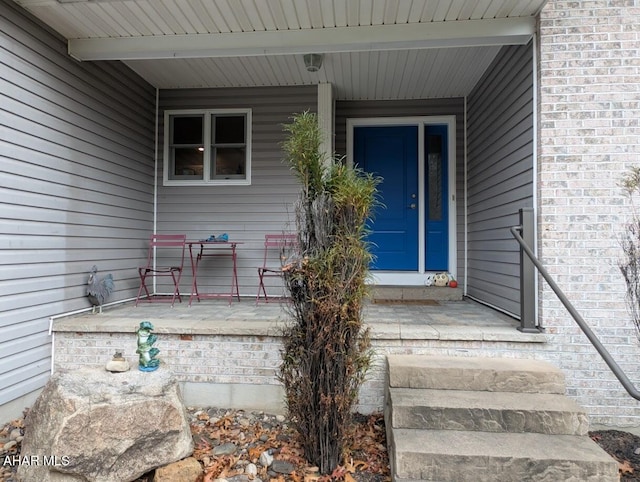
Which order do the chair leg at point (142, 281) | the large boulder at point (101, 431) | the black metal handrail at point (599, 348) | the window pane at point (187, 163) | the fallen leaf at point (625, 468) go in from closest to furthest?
the black metal handrail at point (599, 348) → the large boulder at point (101, 431) → the fallen leaf at point (625, 468) → the chair leg at point (142, 281) → the window pane at point (187, 163)

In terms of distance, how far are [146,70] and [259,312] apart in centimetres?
290

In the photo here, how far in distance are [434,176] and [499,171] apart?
50.3 inches

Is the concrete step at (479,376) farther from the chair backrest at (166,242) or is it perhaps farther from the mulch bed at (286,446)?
the chair backrest at (166,242)

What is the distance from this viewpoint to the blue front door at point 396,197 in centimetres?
474

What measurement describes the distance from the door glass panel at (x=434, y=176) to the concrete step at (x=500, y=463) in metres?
3.12

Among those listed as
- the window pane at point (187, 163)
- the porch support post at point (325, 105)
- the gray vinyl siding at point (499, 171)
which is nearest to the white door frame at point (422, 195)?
the gray vinyl siding at point (499, 171)

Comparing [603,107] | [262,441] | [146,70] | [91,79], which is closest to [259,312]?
[262,441]

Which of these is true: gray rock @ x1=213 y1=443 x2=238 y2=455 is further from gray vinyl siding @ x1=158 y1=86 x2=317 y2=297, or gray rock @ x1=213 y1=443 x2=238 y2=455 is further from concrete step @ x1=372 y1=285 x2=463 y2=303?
concrete step @ x1=372 y1=285 x2=463 y2=303

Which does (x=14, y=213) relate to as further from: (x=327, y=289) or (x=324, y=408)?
(x=324, y=408)

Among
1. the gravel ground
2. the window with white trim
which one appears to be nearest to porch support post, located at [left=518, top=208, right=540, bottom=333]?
the gravel ground

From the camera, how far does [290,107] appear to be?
441cm

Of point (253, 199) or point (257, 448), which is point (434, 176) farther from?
point (257, 448)

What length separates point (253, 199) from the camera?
14.5 ft

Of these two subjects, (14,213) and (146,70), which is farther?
(146,70)
